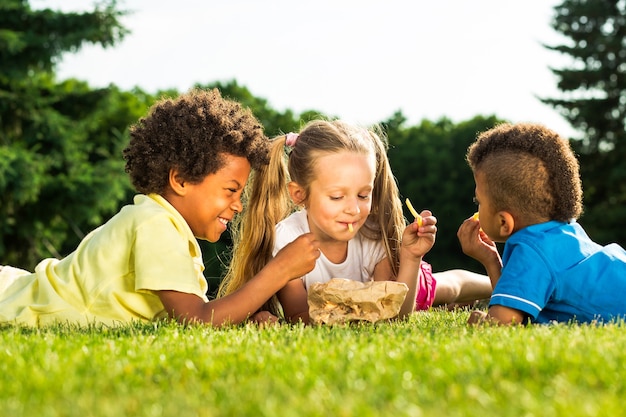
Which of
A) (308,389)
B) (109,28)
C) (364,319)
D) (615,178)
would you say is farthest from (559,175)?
(615,178)

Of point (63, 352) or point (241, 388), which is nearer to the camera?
point (241, 388)

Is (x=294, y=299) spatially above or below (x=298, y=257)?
below

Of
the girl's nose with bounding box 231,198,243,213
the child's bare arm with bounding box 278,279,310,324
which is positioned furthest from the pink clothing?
the girl's nose with bounding box 231,198,243,213

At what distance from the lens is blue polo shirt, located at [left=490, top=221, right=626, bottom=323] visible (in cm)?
480

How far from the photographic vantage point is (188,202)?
5.53 meters

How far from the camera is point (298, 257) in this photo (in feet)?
16.3

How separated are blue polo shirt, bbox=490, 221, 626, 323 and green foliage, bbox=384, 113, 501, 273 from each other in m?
27.0

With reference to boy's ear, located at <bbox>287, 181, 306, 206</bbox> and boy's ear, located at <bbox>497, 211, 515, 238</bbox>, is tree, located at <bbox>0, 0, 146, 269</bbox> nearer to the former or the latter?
boy's ear, located at <bbox>287, 181, 306, 206</bbox>

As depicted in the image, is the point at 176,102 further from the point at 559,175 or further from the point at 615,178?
the point at 615,178

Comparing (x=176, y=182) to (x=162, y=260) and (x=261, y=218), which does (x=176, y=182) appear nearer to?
(x=162, y=260)

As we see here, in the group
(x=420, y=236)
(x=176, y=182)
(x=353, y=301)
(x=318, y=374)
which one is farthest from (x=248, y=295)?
(x=318, y=374)

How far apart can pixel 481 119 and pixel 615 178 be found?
6.40 meters

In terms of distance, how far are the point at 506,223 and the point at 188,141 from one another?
2.24 m

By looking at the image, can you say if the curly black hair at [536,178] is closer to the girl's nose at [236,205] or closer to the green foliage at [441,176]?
the girl's nose at [236,205]
